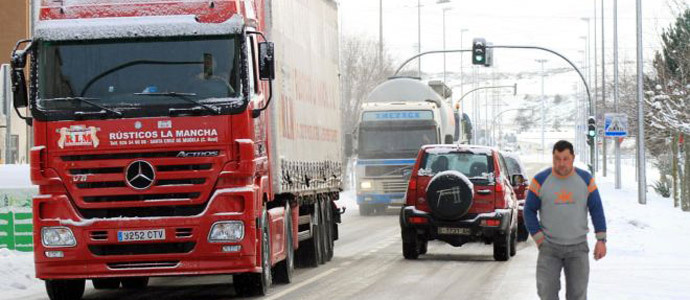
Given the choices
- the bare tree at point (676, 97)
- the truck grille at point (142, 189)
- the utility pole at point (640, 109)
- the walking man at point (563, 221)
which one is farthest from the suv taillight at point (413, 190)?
the utility pole at point (640, 109)

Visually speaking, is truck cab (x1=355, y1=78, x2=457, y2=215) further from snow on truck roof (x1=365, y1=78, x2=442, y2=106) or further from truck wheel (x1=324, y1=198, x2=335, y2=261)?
Result: truck wheel (x1=324, y1=198, x2=335, y2=261)

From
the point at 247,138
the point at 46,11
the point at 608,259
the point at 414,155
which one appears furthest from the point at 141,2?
the point at 414,155

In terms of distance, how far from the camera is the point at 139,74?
14.5 meters

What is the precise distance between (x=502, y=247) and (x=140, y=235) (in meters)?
8.82

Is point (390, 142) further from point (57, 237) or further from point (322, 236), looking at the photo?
point (57, 237)

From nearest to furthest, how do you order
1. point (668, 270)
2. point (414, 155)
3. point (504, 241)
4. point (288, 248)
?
point (288, 248) → point (668, 270) → point (504, 241) → point (414, 155)

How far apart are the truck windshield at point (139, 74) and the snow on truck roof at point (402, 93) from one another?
2847 cm

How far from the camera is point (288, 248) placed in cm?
1745

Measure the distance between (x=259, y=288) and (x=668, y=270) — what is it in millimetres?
6702

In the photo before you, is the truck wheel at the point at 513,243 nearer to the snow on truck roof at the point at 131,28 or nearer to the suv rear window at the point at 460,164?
the suv rear window at the point at 460,164

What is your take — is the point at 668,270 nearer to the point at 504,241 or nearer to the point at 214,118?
the point at 504,241

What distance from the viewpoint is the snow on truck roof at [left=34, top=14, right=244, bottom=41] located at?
47.7ft

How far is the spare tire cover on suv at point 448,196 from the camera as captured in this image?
69.7ft

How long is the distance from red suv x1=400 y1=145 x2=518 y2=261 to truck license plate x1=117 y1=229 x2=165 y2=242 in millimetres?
7674
